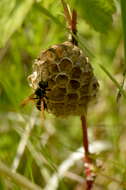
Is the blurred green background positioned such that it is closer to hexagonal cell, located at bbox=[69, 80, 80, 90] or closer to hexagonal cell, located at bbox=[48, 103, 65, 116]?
hexagonal cell, located at bbox=[48, 103, 65, 116]

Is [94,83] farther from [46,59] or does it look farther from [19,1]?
[19,1]

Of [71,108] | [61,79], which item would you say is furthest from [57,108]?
[61,79]

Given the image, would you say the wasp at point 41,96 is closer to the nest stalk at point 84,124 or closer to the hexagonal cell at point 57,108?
the hexagonal cell at point 57,108

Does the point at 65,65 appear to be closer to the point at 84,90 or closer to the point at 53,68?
the point at 53,68

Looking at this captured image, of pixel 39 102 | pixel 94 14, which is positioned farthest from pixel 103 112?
pixel 94 14

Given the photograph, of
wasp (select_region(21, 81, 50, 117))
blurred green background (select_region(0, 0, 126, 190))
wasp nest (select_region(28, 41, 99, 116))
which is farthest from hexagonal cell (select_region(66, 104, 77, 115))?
blurred green background (select_region(0, 0, 126, 190))

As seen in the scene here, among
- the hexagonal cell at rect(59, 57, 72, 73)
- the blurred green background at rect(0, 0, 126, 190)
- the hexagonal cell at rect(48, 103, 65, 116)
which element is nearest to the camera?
the hexagonal cell at rect(59, 57, 72, 73)
